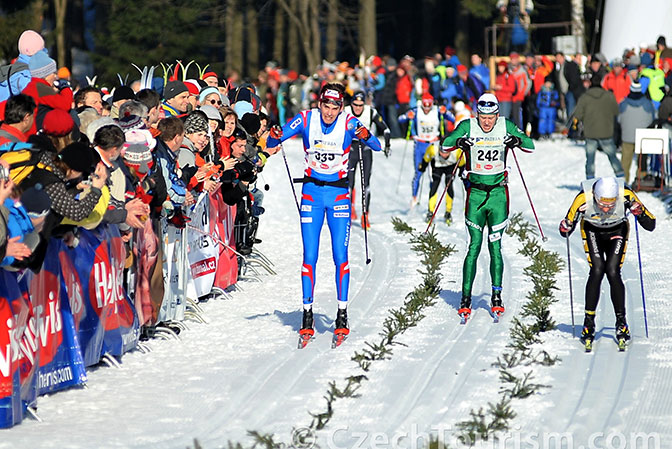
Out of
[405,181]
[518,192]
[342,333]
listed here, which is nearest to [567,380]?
[342,333]

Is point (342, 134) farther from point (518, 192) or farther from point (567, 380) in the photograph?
point (518, 192)

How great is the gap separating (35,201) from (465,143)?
490cm

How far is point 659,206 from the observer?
20.1 metres

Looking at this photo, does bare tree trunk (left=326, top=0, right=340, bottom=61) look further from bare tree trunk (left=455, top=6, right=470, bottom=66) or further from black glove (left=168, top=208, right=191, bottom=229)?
Result: black glove (left=168, top=208, right=191, bottom=229)

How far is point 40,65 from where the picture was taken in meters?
12.0

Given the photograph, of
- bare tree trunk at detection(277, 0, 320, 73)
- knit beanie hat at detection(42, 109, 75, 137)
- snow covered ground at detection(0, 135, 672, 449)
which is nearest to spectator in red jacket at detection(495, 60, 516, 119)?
bare tree trunk at detection(277, 0, 320, 73)

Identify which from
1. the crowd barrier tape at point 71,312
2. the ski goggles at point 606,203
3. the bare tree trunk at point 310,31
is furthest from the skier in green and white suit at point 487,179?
the bare tree trunk at point 310,31

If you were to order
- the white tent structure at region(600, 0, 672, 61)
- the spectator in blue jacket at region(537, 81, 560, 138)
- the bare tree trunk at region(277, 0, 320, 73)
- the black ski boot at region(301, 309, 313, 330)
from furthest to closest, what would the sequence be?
the bare tree trunk at region(277, 0, 320, 73)
the white tent structure at region(600, 0, 672, 61)
the spectator in blue jacket at region(537, 81, 560, 138)
the black ski boot at region(301, 309, 313, 330)

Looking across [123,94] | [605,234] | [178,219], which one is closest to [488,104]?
[605,234]

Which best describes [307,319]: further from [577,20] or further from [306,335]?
[577,20]

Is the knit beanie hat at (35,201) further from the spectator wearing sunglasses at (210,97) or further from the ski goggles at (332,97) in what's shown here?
the spectator wearing sunglasses at (210,97)

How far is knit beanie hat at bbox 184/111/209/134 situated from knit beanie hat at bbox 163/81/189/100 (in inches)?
44.2

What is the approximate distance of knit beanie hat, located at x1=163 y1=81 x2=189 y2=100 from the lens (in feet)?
41.7

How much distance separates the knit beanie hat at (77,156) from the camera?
8156 mm
